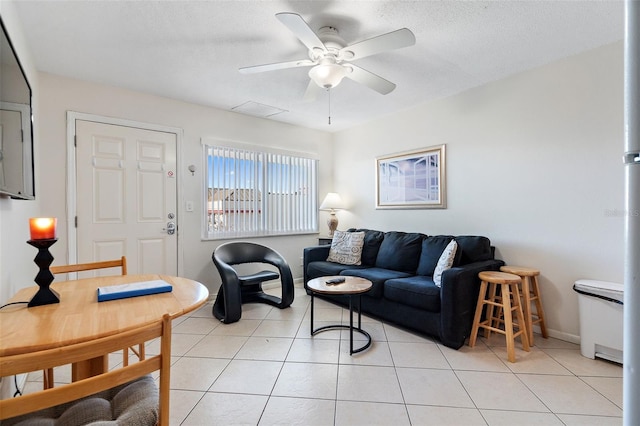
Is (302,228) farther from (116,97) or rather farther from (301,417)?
(301,417)

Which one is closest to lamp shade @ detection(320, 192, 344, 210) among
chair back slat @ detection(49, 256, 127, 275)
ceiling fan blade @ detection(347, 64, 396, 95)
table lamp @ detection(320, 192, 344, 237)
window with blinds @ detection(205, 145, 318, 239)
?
table lamp @ detection(320, 192, 344, 237)

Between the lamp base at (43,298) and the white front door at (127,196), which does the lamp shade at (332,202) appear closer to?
the white front door at (127,196)

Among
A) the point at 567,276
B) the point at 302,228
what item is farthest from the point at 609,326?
the point at 302,228

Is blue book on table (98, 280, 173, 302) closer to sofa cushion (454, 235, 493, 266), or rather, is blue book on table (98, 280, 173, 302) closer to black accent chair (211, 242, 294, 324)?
black accent chair (211, 242, 294, 324)

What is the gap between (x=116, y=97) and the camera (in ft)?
10.3

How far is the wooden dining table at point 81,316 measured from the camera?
91 cm

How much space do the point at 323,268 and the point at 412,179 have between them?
5.19 ft

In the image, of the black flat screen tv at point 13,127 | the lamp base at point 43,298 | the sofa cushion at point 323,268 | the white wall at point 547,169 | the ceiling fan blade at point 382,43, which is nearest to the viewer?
the lamp base at point 43,298

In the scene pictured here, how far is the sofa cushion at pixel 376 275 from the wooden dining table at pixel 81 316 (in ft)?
6.12

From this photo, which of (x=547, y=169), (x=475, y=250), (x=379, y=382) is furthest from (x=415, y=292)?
(x=547, y=169)

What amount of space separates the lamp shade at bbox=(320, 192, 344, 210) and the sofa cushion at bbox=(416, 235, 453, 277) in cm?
166

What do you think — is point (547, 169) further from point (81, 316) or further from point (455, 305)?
point (81, 316)

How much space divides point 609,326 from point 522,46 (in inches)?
86.5

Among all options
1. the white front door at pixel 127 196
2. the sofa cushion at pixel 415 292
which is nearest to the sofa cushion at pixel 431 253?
the sofa cushion at pixel 415 292
